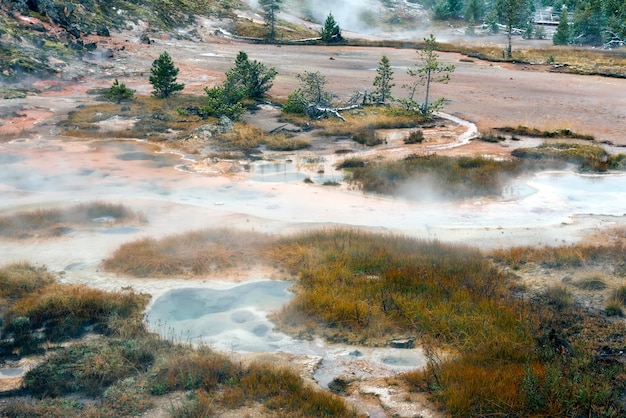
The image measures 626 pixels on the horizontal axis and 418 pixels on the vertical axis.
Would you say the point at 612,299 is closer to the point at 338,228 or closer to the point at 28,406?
the point at 338,228

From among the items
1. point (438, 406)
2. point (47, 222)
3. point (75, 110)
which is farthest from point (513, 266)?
point (75, 110)

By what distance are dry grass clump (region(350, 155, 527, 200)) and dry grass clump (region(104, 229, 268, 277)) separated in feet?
21.9

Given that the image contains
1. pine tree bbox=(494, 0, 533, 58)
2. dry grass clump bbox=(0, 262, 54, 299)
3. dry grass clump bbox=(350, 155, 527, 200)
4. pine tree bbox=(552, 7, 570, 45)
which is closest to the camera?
dry grass clump bbox=(0, 262, 54, 299)

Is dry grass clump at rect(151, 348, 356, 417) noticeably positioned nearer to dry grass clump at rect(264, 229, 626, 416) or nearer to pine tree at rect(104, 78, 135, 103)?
dry grass clump at rect(264, 229, 626, 416)

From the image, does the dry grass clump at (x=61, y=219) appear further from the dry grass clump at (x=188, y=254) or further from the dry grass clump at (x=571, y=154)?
the dry grass clump at (x=571, y=154)

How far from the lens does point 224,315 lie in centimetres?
1153

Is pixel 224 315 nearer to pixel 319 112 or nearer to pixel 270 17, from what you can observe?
pixel 319 112

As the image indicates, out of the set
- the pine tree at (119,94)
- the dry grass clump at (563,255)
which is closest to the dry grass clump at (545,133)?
the dry grass clump at (563,255)

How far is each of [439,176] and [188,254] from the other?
10355 millimetres

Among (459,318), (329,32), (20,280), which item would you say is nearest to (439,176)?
(459,318)

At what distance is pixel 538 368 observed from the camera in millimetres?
8875

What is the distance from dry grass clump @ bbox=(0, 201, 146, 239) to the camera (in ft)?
50.9

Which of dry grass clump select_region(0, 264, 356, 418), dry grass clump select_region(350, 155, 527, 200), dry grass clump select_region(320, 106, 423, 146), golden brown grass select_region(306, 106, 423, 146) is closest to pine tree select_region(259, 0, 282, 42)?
golden brown grass select_region(306, 106, 423, 146)

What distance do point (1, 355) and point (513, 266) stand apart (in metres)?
10.6
